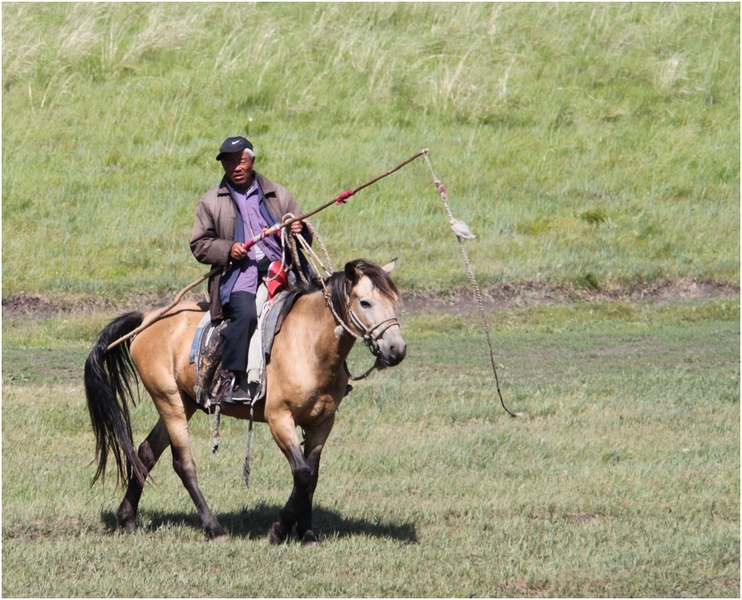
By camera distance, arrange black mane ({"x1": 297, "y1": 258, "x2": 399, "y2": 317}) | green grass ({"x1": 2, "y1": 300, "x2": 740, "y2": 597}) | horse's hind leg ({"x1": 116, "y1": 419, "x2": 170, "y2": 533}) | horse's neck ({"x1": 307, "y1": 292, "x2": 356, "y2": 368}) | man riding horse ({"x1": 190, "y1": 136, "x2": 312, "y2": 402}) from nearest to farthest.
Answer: green grass ({"x1": 2, "y1": 300, "x2": 740, "y2": 597})
black mane ({"x1": 297, "y1": 258, "x2": 399, "y2": 317})
horse's neck ({"x1": 307, "y1": 292, "x2": 356, "y2": 368})
man riding horse ({"x1": 190, "y1": 136, "x2": 312, "y2": 402})
horse's hind leg ({"x1": 116, "y1": 419, "x2": 170, "y2": 533})

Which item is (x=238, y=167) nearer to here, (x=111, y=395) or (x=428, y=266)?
(x=111, y=395)

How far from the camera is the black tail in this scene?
325 inches

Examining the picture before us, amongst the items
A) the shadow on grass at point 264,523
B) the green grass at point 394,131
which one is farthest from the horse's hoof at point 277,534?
the green grass at point 394,131

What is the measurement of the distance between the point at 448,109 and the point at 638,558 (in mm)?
16569

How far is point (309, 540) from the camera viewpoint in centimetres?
749

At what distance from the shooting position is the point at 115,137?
21438 millimetres

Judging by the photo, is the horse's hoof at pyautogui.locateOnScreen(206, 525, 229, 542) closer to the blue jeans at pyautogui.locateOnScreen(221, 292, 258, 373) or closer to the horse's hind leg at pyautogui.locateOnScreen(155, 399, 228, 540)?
the horse's hind leg at pyautogui.locateOnScreen(155, 399, 228, 540)

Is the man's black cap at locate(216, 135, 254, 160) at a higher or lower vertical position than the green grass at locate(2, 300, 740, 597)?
higher

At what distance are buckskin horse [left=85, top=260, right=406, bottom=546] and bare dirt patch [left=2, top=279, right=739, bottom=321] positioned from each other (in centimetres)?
762

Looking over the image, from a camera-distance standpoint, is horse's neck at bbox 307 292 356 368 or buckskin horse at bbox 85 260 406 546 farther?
horse's neck at bbox 307 292 356 368

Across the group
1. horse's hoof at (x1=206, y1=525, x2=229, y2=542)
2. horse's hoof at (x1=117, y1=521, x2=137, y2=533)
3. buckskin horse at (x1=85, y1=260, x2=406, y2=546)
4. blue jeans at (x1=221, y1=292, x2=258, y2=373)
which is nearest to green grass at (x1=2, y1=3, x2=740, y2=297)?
buckskin horse at (x1=85, y1=260, x2=406, y2=546)

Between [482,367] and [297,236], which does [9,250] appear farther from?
[297,236]

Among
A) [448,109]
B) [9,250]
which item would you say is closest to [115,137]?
[9,250]

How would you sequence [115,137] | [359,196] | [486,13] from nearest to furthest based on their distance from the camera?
[359,196], [115,137], [486,13]
